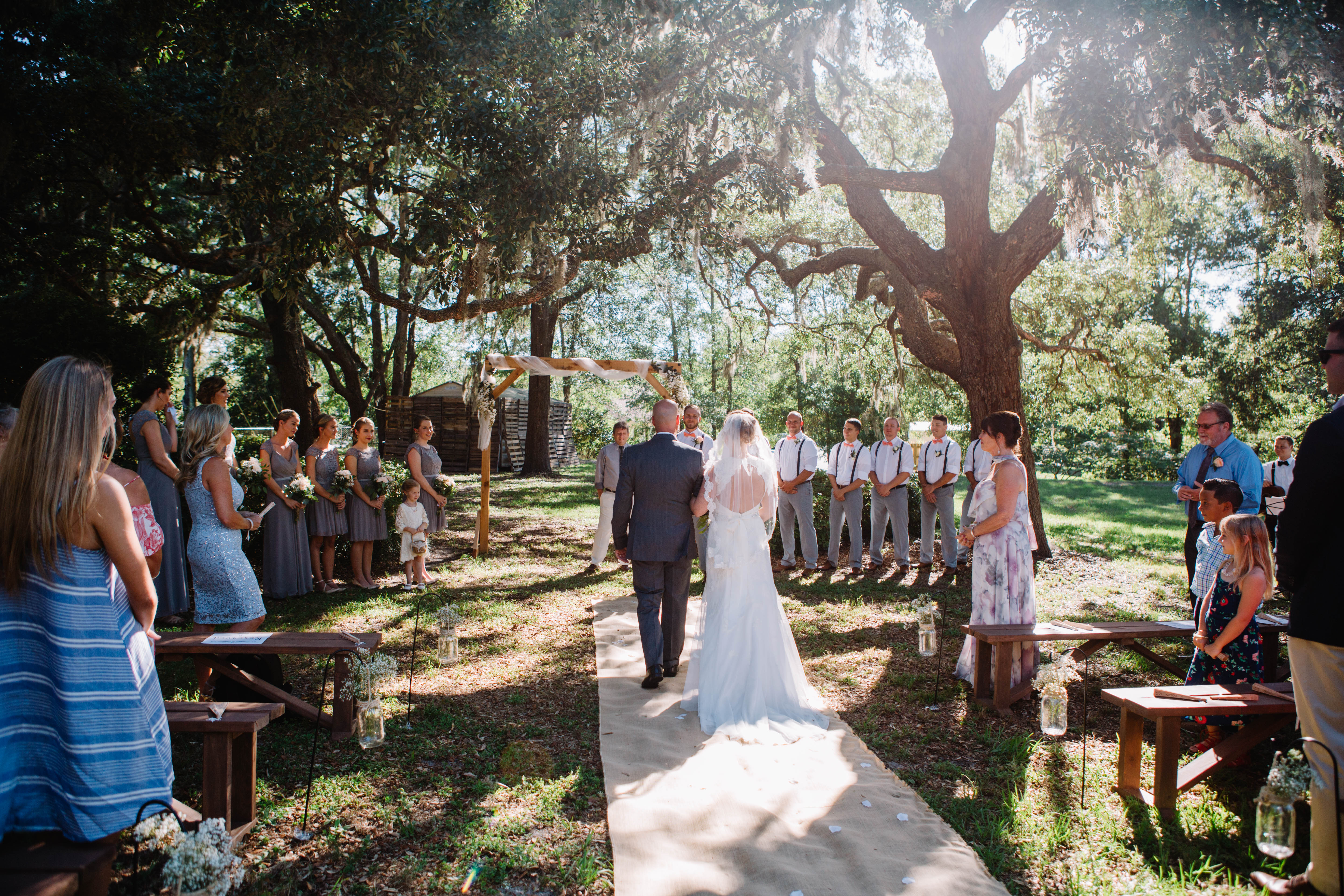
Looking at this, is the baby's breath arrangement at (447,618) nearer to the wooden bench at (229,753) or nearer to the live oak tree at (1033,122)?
the wooden bench at (229,753)

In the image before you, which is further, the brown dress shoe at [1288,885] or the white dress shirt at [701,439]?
the white dress shirt at [701,439]

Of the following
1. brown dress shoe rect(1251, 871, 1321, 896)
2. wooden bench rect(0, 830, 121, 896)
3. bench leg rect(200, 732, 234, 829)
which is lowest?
brown dress shoe rect(1251, 871, 1321, 896)

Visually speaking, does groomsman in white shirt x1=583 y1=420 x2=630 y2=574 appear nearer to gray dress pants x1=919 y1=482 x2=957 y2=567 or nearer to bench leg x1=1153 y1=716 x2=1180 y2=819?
gray dress pants x1=919 y1=482 x2=957 y2=567

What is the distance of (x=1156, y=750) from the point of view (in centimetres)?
354

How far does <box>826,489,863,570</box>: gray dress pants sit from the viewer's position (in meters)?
9.84

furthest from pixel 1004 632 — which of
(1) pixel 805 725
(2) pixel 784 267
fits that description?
(2) pixel 784 267

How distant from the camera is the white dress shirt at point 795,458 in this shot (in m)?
9.83

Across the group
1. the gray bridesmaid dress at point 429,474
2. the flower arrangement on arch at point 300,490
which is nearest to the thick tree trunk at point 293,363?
the gray bridesmaid dress at point 429,474

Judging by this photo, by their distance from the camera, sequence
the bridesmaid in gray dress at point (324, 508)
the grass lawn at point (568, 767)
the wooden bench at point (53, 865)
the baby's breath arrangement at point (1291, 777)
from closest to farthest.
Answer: the wooden bench at point (53, 865), the baby's breath arrangement at point (1291, 777), the grass lawn at point (568, 767), the bridesmaid in gray dress at point (324, 508)

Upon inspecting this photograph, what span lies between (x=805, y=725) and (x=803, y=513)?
17.6 ft

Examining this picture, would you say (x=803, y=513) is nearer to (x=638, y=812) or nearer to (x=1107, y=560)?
(x=1107, y=560)

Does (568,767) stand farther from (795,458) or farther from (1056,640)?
(795,458)

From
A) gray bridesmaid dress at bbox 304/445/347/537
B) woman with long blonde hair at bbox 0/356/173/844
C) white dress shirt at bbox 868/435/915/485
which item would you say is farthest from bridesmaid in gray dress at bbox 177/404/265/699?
white dress shirt at bbox 868/435/915/485

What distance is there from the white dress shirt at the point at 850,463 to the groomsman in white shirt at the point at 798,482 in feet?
0.88
